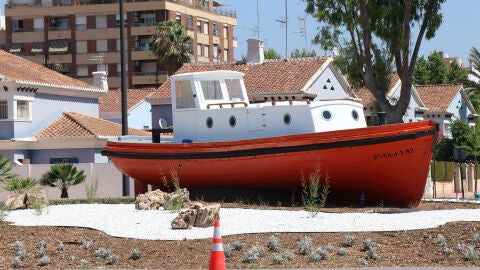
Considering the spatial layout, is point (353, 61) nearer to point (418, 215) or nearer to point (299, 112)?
point (299, 112)

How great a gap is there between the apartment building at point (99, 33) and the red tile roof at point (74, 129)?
170 feet

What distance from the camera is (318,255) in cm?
1569

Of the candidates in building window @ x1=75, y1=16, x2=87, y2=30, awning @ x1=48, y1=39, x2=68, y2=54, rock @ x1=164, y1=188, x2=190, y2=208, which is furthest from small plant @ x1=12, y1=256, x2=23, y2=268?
awning @ x1=48, y1=39, x2=68, y2=54

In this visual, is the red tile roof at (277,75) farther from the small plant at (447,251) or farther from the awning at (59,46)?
the awning at (59,46)

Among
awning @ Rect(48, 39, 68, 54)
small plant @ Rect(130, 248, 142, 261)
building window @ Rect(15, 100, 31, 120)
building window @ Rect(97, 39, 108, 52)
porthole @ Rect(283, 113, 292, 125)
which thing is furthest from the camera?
awning @ Rect(48, 39, 68, 54)

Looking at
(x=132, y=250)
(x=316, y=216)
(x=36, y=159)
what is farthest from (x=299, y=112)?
(x=36, y=159)

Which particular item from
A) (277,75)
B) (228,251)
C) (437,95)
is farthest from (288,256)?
(437,95)

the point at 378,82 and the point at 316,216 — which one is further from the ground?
the point at 378,82

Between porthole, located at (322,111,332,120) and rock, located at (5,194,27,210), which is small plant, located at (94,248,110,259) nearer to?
rock, located at (5,194,27,210)

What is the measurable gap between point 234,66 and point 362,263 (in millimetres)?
48543

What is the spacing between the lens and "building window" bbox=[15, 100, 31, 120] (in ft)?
155

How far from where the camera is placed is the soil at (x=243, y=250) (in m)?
15.7

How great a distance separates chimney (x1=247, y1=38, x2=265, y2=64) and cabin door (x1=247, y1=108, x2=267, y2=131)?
3573 centimetres

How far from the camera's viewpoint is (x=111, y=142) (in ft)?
99.0
